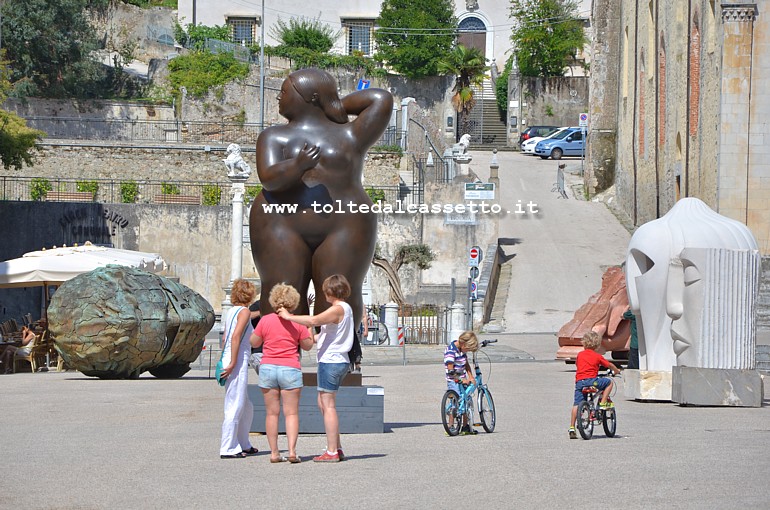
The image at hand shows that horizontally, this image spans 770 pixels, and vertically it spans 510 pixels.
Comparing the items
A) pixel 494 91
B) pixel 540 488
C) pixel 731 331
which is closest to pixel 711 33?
pixel 731 331

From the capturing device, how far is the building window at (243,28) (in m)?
61.1

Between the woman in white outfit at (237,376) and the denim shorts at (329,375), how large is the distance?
24.8 inches

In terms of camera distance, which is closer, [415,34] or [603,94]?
[603,94]

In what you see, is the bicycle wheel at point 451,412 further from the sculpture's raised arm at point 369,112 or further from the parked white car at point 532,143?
the parked white car at point 532,143

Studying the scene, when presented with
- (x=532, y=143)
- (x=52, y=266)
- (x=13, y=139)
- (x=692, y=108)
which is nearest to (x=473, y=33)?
(x=532, y=143)

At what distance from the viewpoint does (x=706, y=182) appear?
1186 inches

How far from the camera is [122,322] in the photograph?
1622 centimetres

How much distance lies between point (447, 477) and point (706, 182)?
22616mm

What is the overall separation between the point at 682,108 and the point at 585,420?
80.5 ft

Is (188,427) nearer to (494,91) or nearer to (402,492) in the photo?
(402,492)

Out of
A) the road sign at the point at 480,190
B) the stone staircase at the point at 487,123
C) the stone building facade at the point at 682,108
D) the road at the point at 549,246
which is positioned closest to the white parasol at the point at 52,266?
the road at the point at 549,246

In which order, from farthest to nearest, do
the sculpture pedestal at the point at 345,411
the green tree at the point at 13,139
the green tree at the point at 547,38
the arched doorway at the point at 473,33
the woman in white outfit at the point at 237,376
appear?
the arched doorway at the point at 473,33
the green tree at the point at 547,38
the green tree at the point at 13,139
the sculpture pedestal at the point at 345,411
the woman in white outfit at the point at 237,376

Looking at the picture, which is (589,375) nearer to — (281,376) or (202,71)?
(281,376)

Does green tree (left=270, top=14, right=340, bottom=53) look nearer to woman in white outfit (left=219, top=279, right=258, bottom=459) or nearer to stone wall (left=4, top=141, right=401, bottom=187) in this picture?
stone wall (left=4, top=141, right=401, bottom=187)
